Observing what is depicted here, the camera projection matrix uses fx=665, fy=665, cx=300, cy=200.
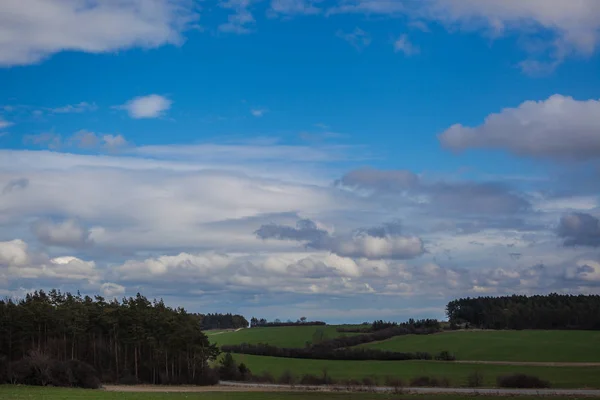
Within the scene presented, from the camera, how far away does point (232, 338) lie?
586 feet

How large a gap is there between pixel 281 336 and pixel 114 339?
281 ft

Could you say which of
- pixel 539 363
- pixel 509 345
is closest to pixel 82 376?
pixel 539 363

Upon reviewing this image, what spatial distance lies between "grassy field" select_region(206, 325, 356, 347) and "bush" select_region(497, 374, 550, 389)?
82.6m

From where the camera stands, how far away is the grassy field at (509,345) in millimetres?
123500

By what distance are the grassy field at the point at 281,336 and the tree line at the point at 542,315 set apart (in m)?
38.3

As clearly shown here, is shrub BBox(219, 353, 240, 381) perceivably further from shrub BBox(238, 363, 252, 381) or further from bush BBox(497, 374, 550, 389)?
bush BBox(497, 374, 550, 389)

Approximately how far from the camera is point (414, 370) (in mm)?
109688

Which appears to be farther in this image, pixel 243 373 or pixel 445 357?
pixel 445 357

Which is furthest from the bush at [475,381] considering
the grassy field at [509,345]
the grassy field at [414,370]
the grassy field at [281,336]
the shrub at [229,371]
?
the grassy field at [281,336]

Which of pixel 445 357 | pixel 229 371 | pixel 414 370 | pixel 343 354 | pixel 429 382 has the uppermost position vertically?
pixel 229 371

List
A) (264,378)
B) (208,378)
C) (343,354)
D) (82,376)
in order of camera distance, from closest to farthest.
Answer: (82,376) < (208,378) < (264,378) < (343,354)

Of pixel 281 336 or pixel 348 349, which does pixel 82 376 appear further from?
pixel 281 336

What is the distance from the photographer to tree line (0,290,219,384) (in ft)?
287

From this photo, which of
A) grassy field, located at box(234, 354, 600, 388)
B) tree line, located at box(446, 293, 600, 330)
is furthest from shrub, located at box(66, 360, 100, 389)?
tree line, located at box(446, 293, 600, 330)
